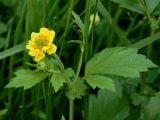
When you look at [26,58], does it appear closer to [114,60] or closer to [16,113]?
[16,113]

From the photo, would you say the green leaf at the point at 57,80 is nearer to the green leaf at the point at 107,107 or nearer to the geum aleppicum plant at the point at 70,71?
the geum aleppicum plant at the point at 70,71

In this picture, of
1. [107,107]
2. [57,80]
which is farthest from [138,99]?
[57,80]

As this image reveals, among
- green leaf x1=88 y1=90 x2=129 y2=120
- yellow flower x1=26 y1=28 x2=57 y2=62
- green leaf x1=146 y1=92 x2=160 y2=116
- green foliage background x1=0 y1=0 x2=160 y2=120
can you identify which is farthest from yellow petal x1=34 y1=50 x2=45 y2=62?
green leaf x1=88 y1=90 x2=129 y2=120

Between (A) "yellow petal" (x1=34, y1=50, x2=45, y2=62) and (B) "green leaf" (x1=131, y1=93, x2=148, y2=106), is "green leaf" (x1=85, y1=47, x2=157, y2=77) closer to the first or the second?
(A) "yellow petal" (x1=34, y1=50, x2=45, y2=62)

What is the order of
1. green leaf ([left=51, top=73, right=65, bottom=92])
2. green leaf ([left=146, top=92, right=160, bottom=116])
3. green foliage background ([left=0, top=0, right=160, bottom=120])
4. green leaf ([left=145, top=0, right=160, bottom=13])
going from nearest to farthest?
green leaf ([left=146, top=92, right=160, bottom=116]), green leaf ([left=51, top=73, right=65, bottom=92]), green foliage background ([left=0, top=0, right=160, bottom=120]), green leaf ([left=145, top=0, right=160, bottom=13])

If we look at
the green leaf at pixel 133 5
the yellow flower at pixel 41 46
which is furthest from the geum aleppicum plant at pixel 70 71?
the green leaf at pixel 133 5

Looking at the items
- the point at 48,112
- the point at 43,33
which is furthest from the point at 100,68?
the point at 48,112

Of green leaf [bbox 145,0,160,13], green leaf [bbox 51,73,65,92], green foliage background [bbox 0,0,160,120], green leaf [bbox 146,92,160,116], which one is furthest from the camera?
green leaf [bbox 145,0,160,13]
